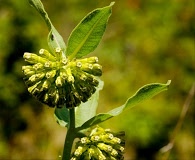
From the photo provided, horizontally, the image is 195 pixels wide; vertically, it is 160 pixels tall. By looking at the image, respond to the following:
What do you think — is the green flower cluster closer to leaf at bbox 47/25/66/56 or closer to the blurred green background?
leaf at bbox 47/25/66/56

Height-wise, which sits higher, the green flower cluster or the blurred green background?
the green flower cluster

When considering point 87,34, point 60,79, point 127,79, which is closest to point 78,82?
point 60,79

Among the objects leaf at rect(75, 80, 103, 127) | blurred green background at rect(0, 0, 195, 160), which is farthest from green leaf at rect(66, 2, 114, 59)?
blurred green background at rect(0, 0, 195, 160)

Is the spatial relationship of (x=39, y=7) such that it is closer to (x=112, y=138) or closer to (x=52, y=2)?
(x=112, y=138)

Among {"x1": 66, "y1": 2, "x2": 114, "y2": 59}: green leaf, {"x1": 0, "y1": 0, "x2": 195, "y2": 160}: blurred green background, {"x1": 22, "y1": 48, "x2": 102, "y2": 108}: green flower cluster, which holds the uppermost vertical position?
{"x1": 66, "y1": 2, "x2": 114, "y2": 59}: green leaf

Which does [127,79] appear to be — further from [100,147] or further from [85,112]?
[100,147]

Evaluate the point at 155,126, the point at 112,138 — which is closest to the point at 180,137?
the point at 155,126
